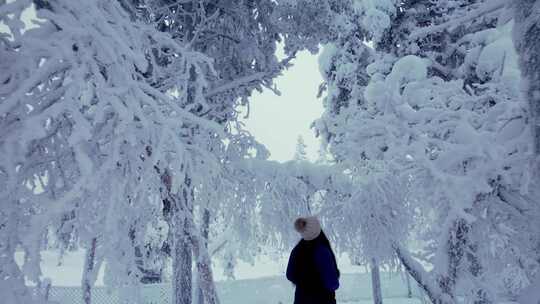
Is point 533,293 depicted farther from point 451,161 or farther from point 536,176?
point 451,161

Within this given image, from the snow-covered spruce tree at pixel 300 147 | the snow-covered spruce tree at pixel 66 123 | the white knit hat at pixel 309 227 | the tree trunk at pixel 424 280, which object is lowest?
the tree trunk at pixel 424 280

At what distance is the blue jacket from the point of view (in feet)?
11.9

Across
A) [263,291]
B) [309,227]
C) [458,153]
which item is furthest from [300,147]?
[309,227]

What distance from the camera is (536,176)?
3418mm

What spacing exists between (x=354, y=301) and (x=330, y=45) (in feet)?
56.6

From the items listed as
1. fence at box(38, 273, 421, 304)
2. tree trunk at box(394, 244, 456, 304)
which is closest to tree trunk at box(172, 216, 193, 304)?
tree trunk at box(394, 244, 456, 304)

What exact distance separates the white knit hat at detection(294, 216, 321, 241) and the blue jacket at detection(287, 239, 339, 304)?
0.21ft

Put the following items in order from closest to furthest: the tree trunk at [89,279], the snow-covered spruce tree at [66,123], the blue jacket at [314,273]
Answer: the snow-covered spruce tree at [66,123] → the tree trunk at [89,279] → the blue jacket at [314,273]

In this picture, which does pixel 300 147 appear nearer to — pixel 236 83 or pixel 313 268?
pixel 236 83

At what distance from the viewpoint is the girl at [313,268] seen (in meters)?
3.64

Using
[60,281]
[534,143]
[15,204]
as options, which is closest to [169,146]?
[15,204]

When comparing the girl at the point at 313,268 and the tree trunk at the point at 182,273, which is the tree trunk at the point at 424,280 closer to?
the girl at the point at 313,268

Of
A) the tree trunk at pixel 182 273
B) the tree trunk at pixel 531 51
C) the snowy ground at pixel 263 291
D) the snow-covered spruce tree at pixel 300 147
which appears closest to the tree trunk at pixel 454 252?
the tree trunk at pixel 531 51

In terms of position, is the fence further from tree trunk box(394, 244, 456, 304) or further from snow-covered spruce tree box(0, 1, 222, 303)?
snow-covered spruce tree box(0, 1, 222, 303)
